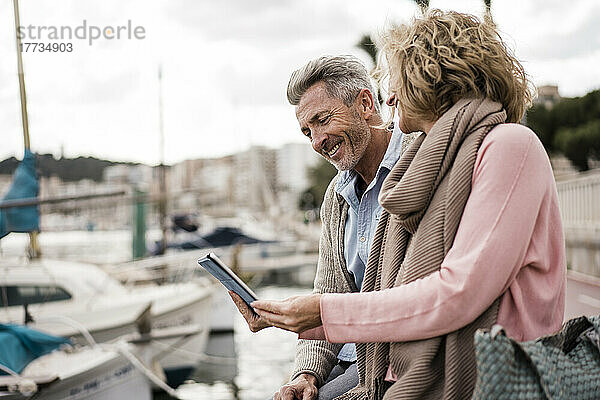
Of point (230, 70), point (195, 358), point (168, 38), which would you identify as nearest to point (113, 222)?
point (195, 358)

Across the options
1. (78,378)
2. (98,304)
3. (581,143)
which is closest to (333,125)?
(78,378)

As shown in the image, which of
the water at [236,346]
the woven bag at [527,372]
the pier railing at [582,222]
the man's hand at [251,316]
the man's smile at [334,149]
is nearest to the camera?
the woven bag at [527,372]

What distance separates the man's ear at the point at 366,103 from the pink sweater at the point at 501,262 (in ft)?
2.26

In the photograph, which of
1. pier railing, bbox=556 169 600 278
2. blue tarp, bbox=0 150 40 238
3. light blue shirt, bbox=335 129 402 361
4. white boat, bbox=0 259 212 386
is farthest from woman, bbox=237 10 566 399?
pier railing, bbox=556 169 600 278

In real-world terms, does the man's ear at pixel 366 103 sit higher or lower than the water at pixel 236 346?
higher

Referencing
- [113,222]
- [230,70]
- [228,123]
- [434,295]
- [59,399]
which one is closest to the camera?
[434,295]

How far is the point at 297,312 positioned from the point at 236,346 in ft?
34.4

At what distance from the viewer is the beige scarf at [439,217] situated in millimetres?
1048

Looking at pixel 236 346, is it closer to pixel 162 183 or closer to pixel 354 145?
pixel 162 183

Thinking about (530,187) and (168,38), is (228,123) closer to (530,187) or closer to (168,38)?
(168,38)

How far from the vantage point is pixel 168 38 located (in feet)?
19.1

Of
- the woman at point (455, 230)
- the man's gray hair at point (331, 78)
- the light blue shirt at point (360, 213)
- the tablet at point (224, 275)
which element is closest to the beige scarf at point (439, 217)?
the woman at point (455, 230)

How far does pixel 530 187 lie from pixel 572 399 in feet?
1.09

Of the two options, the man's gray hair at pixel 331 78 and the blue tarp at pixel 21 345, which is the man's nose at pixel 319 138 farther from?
the blue tarp at pixel 21 345
